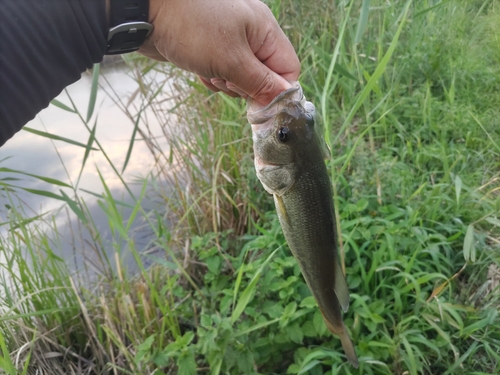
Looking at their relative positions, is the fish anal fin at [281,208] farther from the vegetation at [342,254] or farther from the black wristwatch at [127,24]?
the black wristwatch at [127,24]

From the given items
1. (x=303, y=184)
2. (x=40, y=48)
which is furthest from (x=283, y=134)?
(x=40, y=48)

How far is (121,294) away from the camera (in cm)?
266

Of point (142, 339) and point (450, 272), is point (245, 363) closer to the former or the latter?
point (142, 339)

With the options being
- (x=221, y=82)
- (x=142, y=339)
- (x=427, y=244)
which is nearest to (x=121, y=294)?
(x=142, y=339)

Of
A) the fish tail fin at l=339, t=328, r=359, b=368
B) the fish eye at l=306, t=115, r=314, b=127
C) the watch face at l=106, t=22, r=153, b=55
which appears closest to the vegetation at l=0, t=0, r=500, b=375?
the fish tail fin at l=339, t=328, r=359, b=368

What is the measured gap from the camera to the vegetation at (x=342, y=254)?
2041 millimetres

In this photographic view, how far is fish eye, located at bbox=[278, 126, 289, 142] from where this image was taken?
1.59 m

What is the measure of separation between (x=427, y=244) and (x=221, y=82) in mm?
1532

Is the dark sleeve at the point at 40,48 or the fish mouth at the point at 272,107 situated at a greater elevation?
the dark sleeve at the point at 40,48

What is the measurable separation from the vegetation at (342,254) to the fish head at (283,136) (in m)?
0.48

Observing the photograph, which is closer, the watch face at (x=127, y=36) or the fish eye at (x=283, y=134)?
the watch face at (x=127, y=36)

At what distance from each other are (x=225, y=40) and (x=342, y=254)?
1.32m

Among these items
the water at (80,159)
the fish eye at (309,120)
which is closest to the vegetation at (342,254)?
the fish eye at (309,120)

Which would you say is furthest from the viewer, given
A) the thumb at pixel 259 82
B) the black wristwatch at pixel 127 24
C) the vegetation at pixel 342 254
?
the vegetation at pixel 342 254
